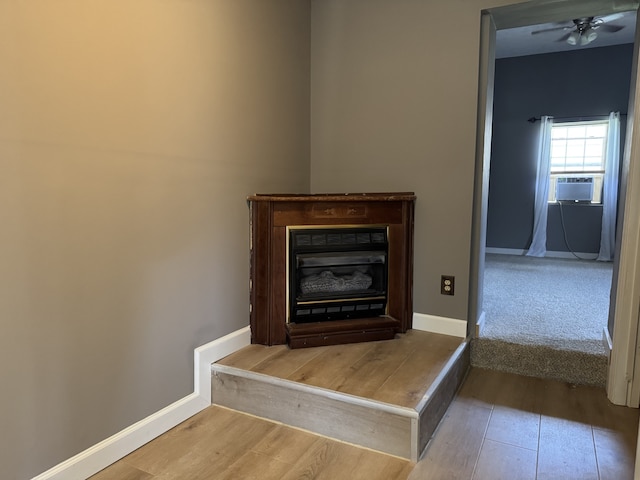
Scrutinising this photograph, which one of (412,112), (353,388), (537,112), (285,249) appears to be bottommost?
(353,388)

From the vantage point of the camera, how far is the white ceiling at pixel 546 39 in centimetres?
454

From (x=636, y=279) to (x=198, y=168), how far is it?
6.80ft

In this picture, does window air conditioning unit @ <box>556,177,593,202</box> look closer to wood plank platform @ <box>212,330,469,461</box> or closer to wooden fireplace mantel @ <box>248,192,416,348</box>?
wooden fireplace mantel @ <box>248,192,416,348</box>

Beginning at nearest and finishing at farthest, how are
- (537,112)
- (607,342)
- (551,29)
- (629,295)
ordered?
(629,295)
(607,342)
(551,29)
(537,112)

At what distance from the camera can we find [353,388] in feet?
6.01

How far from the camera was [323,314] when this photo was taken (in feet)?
7.86

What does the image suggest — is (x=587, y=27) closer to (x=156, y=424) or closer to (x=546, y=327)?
(x=546, y=327)

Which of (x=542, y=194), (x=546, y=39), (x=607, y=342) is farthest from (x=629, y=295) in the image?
(x=546, y=39)

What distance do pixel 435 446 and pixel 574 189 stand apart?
496 cm

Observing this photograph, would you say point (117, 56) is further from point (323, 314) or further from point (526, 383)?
point (526, 383)

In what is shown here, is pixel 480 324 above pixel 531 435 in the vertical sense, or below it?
above

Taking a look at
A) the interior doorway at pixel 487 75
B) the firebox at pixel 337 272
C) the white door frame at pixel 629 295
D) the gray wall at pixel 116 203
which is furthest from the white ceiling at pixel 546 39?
the gray wall at pixel 116 203

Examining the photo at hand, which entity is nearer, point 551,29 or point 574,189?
point 551,29

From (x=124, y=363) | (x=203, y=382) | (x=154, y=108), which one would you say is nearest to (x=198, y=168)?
(x=154, y=108)
